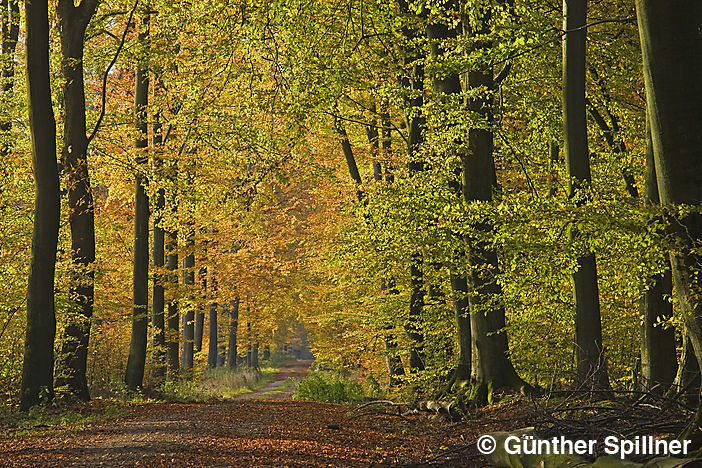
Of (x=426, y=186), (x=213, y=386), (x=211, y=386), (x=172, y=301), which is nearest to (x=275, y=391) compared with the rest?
(x=213, y=386)

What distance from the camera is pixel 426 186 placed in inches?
516

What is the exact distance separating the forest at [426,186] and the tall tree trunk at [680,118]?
0.02 m

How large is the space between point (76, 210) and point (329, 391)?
8.72m

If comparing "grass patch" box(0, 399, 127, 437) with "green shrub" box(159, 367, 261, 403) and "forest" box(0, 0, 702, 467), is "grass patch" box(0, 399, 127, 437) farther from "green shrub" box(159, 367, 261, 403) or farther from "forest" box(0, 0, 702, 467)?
"green shrub" box(159, 367, 261, 403)

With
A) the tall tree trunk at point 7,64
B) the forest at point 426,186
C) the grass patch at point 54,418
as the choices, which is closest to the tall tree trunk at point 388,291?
the forest at point 426,186

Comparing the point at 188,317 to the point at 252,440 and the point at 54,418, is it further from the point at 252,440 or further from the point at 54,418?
the point at 252,440

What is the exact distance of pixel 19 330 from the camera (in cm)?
1473

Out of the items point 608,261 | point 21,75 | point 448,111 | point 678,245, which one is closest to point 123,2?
point 21,75

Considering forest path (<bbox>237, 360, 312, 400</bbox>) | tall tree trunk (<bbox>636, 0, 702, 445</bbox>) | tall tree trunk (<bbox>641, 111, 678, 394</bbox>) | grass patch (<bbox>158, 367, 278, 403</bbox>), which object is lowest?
forest path (<bbox>237, 360, 312, 400</bbox>)

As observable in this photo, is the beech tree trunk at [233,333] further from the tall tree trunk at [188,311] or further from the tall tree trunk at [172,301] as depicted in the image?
the tall tree trunk at [172,301]

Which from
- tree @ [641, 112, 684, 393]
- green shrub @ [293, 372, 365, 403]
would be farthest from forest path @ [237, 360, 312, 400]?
tree @ [641, 112, 684, 393]

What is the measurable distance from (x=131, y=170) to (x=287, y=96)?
7.45 meters

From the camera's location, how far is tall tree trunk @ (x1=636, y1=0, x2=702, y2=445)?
19.2 feet

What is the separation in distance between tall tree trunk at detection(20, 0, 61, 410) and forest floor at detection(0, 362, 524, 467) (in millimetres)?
1789
